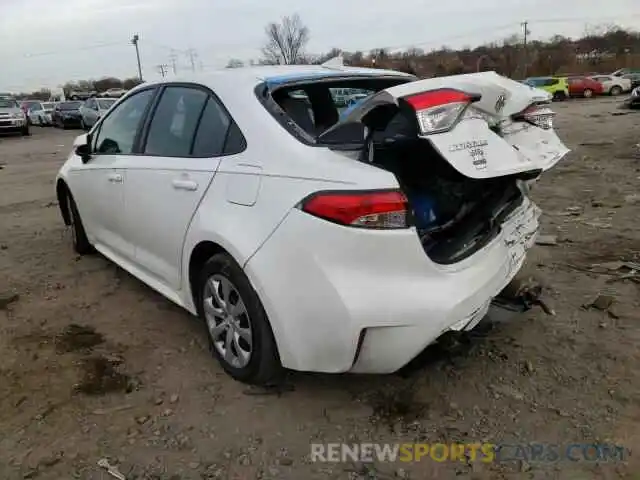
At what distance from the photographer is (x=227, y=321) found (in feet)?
9.97

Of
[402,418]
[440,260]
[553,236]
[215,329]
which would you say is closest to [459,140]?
[440,260]

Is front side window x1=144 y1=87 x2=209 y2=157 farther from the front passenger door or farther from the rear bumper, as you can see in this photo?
the rear bumper

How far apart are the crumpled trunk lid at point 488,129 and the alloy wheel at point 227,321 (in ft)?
3.45

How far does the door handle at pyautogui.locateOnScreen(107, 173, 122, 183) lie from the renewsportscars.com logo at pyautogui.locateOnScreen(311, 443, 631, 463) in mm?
2318

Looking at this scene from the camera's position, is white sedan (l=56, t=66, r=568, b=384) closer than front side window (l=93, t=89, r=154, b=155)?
Yes

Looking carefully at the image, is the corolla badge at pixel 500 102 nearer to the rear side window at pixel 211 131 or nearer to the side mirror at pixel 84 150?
the rear side window at pixel 211 131

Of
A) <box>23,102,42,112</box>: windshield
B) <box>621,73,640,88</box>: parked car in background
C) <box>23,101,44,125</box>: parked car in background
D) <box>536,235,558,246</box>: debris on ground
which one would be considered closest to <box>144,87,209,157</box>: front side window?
<box>536,235,558,246</box>: debris on ground

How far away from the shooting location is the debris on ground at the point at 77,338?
358cm

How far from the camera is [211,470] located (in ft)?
8.05

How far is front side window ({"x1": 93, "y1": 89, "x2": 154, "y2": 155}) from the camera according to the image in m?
3.95

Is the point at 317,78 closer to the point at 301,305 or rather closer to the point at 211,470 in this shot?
the point at 301,305

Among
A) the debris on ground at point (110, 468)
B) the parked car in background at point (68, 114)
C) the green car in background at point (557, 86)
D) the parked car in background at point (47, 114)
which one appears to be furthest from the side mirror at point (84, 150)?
the green car in background at point (557, 86)

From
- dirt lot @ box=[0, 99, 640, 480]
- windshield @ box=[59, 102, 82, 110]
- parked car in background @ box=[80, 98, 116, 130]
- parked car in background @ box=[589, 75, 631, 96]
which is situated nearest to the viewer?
dirt lot @ box=[0, 99, 640, 480]

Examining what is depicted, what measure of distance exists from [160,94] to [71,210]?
2.09 meters
